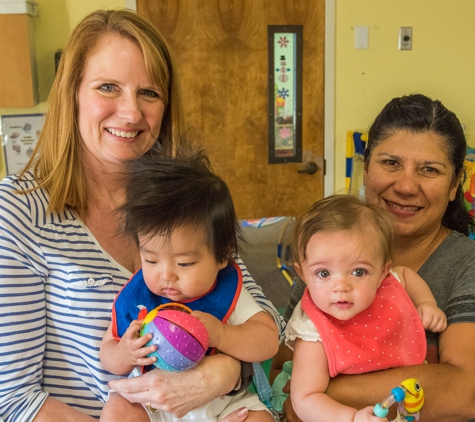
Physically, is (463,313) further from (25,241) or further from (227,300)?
(25,241)

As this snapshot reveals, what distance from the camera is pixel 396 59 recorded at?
4.18 meters

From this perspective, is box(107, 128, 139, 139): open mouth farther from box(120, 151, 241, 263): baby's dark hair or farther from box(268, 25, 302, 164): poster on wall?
box(268, 25, 302, 164): poster on wall

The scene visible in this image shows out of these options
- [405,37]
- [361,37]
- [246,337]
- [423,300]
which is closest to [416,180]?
[423,300]

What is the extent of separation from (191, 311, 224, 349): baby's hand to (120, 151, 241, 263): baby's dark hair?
143 millimetres

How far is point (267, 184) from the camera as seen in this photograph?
4.22 meters

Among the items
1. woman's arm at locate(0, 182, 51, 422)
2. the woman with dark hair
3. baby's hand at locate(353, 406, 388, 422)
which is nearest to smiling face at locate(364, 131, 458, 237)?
the woman with dark hair

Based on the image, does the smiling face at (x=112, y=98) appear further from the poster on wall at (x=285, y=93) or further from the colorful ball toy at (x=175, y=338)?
the poster on wall at (x=285, y=93)

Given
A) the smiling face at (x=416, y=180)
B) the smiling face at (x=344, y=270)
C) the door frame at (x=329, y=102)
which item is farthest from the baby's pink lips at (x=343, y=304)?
the door frame at (x=329, y=102)

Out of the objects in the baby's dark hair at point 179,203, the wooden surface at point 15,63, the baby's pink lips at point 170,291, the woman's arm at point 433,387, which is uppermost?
the wooden surface at point 15,63

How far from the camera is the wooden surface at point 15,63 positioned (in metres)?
3.33

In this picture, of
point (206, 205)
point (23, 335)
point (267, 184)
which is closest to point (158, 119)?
point (206, 205)

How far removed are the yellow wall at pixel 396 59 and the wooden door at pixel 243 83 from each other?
7.1 inches

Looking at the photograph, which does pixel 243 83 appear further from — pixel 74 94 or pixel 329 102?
pixel 74 94

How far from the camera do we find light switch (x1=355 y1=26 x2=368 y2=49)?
13.4 feet
